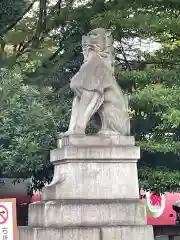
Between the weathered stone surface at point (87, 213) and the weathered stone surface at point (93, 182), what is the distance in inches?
6.7

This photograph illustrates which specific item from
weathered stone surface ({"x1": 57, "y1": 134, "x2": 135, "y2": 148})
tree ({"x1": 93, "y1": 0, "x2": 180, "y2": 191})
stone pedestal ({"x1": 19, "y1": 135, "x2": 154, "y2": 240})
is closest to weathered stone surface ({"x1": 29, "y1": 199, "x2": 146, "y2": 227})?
stone pedestal ({"x1": 19, "y1": 135, "x2": 154, "y2": 240})

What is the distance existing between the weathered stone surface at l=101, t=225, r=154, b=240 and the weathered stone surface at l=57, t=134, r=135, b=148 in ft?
4.68

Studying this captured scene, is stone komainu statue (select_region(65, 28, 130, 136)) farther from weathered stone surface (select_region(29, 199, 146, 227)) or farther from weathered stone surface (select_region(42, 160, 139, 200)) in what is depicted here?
weathered stone surface (select_region(29, 199, 146, 227))

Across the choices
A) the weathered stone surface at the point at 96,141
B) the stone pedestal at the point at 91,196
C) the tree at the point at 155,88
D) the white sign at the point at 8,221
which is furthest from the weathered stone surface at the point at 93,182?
the white sign at the point at 8,221

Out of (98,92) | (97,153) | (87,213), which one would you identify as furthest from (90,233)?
(98,92)

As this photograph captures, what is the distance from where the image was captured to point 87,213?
30.3 feet

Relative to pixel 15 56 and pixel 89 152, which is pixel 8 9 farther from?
pixel 89 152

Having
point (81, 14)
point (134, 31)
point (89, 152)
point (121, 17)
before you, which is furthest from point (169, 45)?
point (89, 152)

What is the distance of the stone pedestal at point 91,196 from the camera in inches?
359

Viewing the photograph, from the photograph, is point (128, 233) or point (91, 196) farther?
point (91, 196)

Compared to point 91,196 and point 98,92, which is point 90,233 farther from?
point 98,92

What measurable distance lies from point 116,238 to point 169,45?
6.59 metres

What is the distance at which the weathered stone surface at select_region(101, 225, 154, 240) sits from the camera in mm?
9109

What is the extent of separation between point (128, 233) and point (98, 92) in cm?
242
